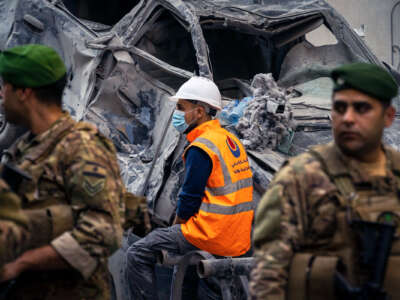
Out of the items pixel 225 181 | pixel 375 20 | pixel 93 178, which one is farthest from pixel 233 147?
pixel 375 20

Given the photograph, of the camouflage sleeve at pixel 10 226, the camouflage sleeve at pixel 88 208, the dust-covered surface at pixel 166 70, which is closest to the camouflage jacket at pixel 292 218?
the camouflage sleeve at pixel 88 208

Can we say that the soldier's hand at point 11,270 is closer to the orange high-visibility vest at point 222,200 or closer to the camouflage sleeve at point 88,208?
the camouflage sleeve at point 88,208

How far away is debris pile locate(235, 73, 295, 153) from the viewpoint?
13.0 feet

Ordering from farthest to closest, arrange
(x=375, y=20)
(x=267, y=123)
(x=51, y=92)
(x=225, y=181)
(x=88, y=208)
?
(x=375, y=20)
(x=267, y=123)
(x=225, y=181)
(x=51, y=92)
(x=88, y=208)

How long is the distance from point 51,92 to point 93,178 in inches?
14.2

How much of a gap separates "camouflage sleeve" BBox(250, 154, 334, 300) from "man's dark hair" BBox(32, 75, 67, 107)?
0.81m

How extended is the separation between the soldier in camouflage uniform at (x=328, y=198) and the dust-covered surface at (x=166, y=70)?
1.94m

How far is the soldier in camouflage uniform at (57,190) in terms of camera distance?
73.8 inches

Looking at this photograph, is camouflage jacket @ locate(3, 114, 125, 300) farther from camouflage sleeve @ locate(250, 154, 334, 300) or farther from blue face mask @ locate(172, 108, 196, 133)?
blue face mask @ locate(172, 108, 196, 133)

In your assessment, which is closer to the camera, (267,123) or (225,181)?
(225,181)

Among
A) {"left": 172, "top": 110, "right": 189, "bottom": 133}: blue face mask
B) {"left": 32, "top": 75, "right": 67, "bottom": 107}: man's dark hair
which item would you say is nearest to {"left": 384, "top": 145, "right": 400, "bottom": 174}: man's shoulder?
{"left": 32, "top": 75, "right": 67, "bottom": 107}: man's dark hair

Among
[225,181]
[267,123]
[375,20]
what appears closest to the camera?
[225,181]

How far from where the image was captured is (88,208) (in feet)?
6.25

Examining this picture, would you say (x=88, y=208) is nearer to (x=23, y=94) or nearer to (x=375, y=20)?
(x=23, y=94)
